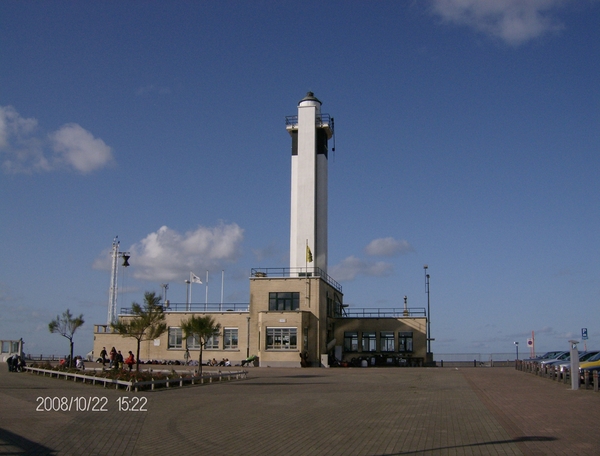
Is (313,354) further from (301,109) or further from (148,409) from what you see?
(148,409)

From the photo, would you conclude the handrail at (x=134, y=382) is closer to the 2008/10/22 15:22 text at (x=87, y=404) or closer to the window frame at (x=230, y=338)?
the 2008/10/22 15:22 text at (x=87, y=404)

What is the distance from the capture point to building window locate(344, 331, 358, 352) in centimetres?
5659

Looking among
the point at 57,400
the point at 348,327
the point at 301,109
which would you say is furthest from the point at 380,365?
the point at 57,400

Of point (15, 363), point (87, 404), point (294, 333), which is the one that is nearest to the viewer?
point (87, 404)

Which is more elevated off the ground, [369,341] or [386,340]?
[386,340]

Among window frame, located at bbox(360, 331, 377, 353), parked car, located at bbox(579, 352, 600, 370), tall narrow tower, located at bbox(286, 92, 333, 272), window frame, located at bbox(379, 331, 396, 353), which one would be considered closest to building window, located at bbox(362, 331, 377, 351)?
window frame, located at bbox(360, 331, 377, 353)

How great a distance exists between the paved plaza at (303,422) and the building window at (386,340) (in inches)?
1220

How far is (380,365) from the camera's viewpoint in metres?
54.0

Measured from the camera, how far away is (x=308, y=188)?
56.6m

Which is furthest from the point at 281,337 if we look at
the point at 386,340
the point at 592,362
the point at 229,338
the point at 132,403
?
the point at 132,403

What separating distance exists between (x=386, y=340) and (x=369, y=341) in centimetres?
152

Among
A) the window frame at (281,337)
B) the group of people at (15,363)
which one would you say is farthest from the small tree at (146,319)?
the window frame at (281,337)

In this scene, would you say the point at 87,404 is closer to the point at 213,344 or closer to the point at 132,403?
the point at 132,403

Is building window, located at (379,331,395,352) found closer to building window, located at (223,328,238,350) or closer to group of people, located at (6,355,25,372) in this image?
building window, located at (223,328,238,350)
